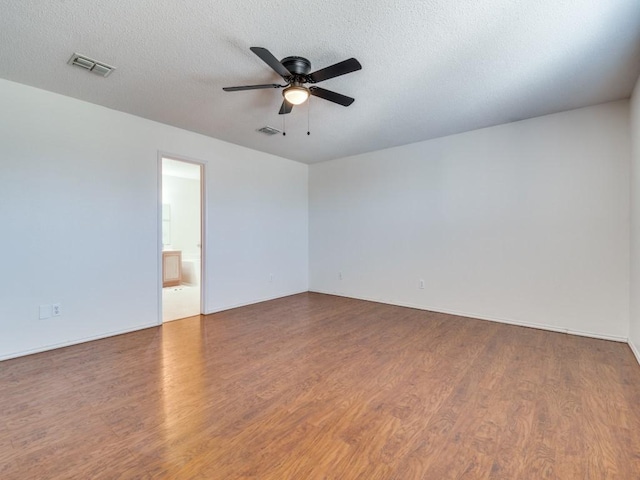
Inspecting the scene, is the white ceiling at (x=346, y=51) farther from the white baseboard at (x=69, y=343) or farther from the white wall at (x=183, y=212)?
the white wall at (x=183, y=212)

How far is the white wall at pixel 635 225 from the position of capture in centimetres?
271

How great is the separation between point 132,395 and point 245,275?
109 inches

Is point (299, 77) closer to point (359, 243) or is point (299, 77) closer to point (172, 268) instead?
point (359, 243)

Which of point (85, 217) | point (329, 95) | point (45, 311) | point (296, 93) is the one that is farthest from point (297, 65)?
point (45, 311)

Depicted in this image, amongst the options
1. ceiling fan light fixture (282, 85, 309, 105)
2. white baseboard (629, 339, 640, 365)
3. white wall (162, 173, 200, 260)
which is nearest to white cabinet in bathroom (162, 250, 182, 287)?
white wall (162, 173, 200, 260)

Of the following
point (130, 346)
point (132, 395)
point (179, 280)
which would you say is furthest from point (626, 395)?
point (179, 280)

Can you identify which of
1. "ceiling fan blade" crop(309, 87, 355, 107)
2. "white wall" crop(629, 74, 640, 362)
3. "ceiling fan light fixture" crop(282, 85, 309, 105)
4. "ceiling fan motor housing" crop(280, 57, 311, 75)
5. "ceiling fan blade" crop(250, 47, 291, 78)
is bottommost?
"white wall" crop(629, 74, 640, 362)

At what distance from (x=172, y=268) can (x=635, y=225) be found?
729 centimetres

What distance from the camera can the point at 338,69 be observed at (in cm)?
214

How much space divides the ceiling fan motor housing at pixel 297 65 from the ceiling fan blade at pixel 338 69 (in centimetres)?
12

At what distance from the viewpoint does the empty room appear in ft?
5.81

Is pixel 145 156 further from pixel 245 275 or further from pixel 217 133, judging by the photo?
pixel 245 275

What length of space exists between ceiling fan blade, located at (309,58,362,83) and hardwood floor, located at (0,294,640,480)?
2333 mm

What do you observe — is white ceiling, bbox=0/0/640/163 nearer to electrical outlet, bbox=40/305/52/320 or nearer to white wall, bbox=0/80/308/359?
white wall, bbox=0/80/308/359
